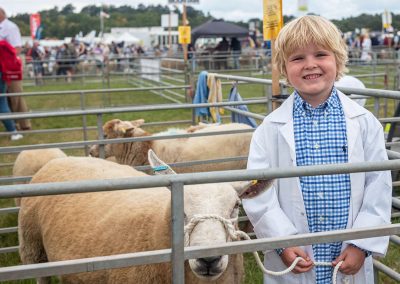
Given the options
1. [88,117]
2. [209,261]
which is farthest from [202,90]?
[88,117]

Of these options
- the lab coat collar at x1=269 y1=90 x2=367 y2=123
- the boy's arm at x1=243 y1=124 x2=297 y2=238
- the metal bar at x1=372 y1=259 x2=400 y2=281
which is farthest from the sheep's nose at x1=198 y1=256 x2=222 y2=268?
the metal bar at x1=372 y1=259 x2=400 y2=281

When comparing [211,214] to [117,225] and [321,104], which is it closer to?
[321,104]

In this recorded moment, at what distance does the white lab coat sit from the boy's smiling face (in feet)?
0.43

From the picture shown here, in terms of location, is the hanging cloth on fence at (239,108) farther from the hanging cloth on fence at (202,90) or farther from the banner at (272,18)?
the banner at (272,18)

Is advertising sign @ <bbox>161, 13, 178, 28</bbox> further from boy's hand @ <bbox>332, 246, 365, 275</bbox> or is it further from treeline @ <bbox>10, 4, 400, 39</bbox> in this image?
treeline @ <bbox>10, 4, 400, 39</bbox>

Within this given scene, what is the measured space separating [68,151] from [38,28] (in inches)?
1101

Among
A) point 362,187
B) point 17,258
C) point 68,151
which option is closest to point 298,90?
point 362,187

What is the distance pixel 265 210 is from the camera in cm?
213

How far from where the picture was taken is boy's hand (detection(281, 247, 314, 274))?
207cm

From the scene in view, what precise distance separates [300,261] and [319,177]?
36 cm

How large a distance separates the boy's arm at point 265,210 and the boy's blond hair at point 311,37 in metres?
0.39

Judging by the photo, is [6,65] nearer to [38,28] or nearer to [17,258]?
[17,258]

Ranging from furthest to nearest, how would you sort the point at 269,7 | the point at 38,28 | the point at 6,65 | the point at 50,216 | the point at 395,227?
the point at 38,28 < the point at 6,65 < the point at 269,7 < the point at 50,216 < the point at 395,227

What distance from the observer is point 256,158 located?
221 cm
